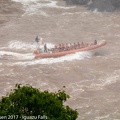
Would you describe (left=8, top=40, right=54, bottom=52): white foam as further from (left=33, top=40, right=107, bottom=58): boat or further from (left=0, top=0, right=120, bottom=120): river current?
(left=33, top=40, right=107, bottom=58): boat

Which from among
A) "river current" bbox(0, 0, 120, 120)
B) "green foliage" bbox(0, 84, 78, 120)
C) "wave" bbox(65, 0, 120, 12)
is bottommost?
"green foliage" bbox(0, 84, 78, 120)

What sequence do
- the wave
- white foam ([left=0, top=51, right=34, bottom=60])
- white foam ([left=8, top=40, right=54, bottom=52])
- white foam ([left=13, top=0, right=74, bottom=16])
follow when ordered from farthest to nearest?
1. white foam ([left=13, top=0, right=74, bottom=16])
2. the wave
3. white foam ([left=8, top=40, right=54, bottom=52])
4. white foam ([left=0, top=51, right=34, bottom=60])

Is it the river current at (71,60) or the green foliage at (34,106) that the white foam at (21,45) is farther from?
the green foliage at (34,106)

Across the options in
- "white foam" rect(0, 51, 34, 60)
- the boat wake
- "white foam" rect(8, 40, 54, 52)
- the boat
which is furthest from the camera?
"white foam" rect(8, 40, 54, 52)

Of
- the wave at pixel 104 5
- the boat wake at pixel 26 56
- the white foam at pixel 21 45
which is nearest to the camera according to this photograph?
the boat wake at pixel 26 56

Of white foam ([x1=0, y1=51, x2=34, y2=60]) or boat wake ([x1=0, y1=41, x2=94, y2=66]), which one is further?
white foam ([x1=0, y1=51, x2=34, y2=60])

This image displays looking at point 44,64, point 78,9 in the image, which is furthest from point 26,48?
point 78,9

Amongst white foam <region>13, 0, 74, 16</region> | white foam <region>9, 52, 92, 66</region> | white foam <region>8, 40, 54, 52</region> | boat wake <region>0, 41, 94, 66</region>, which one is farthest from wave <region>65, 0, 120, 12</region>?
white foam <region>9, 52, 92, 66</region>

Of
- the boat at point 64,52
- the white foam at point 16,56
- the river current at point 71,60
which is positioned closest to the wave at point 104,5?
the river current at point 71,60

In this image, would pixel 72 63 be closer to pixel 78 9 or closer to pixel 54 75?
pixel 54 75
